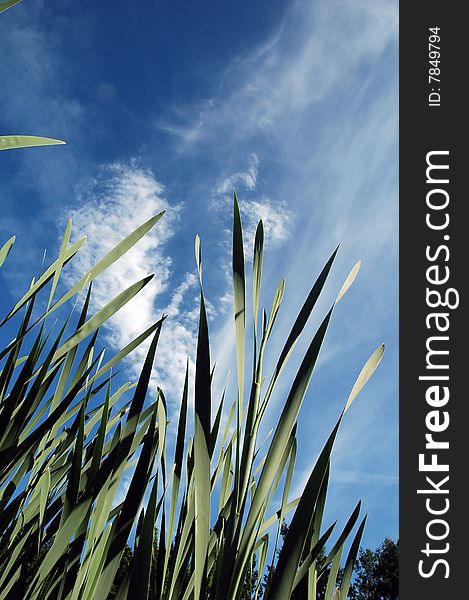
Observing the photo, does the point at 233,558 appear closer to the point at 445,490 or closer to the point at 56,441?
the point at 56,441

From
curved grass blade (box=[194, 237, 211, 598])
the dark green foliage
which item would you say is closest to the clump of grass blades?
curved grass blade (box=[194, 237, 211, 598])

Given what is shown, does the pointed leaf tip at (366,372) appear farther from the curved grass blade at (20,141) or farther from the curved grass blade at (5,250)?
the curved grass blade at (5,250)

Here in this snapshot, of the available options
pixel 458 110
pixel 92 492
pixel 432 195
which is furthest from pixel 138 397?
pixel 458 110

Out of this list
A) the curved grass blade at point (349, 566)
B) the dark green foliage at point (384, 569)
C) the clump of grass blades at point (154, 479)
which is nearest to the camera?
the clump of grass blades at point (154, 479)

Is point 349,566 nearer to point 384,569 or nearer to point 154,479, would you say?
point 154,479

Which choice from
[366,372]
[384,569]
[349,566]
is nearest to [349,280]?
[366,372]

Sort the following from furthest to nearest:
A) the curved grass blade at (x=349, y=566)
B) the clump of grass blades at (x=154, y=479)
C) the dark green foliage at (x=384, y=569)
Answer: the dark green foliage at (x=384, y=569), the curved grass blade at (x=349, y=566), the clump of grass blades at (x=154, y=479)

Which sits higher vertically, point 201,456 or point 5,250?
point 5,250

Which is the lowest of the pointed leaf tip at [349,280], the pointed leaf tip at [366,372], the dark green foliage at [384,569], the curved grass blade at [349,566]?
the curved grass blade at [349,566]

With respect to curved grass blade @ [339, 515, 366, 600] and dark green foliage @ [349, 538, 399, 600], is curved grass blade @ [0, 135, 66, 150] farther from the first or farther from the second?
dark green foliage @ [349, 538, 399, 600]

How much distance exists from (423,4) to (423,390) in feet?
6.27

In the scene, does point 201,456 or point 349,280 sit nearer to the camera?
point 201,456

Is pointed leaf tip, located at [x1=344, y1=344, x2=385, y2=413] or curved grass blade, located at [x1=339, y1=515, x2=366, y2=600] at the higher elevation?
pointed leaf tip, located at [x1=344, y1=344, x2=385, y2=413]

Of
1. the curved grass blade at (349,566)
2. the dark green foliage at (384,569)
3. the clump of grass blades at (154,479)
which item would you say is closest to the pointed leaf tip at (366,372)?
the clump of grass blades at (154,479)
